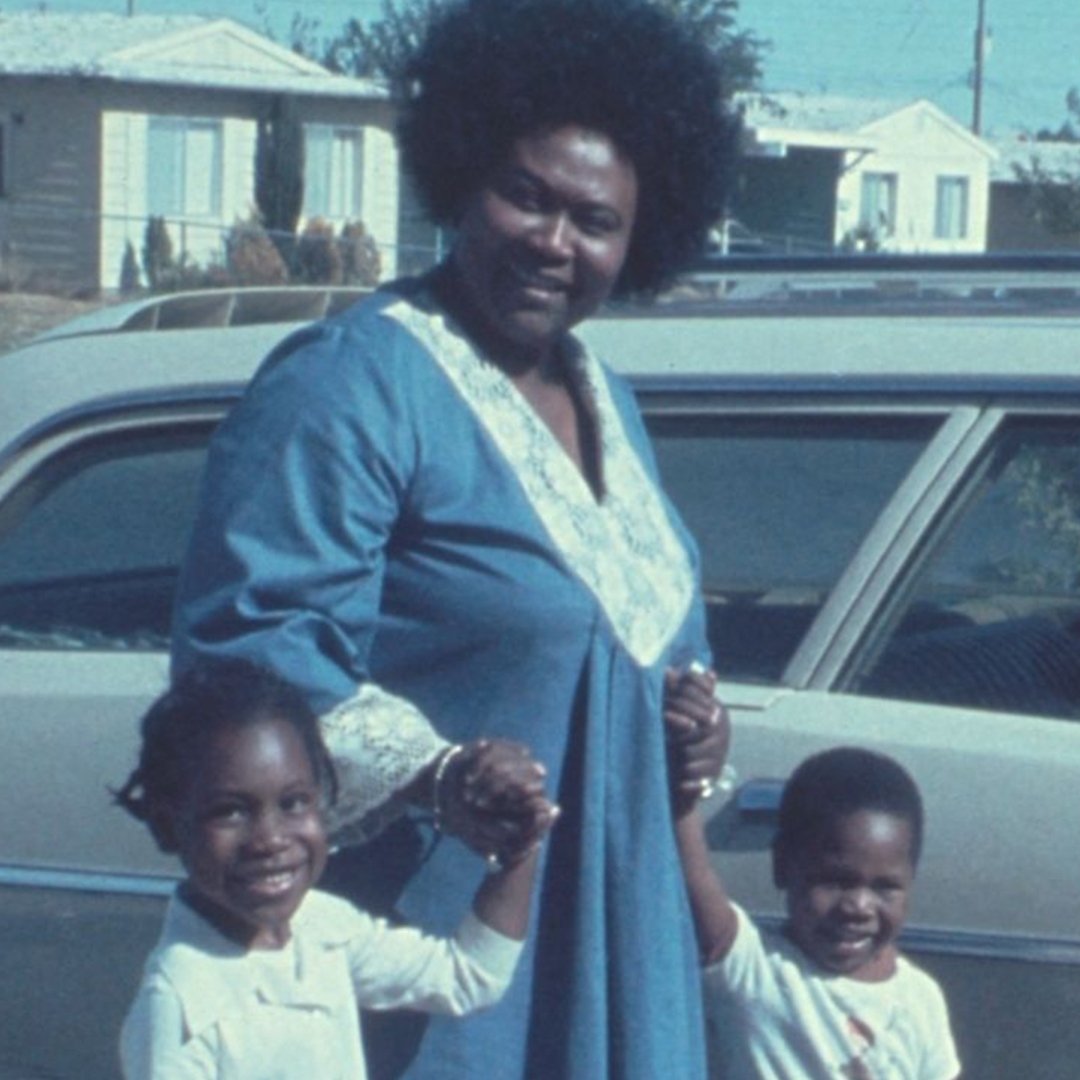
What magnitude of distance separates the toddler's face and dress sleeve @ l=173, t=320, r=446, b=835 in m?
0.70

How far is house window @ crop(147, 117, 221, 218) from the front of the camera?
118 ft

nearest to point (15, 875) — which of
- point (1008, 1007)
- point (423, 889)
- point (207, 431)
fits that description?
point (207, 431)

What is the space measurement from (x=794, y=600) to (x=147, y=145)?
33118mm

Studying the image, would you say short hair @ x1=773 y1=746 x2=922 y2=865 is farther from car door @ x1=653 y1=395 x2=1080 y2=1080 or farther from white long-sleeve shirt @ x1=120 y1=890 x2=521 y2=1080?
white long-sleeve shirt @ x1=120 y1=890 x2=521 y2=1080

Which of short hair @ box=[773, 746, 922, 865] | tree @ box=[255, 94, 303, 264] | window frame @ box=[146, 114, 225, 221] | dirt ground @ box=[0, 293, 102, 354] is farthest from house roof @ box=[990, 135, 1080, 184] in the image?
short hair @ box=[773, 746, 922, 865]

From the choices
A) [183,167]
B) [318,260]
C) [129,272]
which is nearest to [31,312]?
[129,272]

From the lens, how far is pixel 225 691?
2.54 metres

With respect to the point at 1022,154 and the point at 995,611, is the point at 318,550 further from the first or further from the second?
the point at 1022,154

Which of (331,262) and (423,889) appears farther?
(331,262)

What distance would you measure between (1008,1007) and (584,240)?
1.13 meters

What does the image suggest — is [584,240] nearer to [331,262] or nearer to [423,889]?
[423,889]

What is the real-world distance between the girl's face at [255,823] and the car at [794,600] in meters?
0.75

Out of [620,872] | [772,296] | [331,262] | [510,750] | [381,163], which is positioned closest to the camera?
[510,750]

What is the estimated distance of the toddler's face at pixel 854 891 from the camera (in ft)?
10.2
